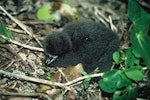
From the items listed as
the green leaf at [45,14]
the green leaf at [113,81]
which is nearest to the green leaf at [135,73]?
the green leaf at [113,81]

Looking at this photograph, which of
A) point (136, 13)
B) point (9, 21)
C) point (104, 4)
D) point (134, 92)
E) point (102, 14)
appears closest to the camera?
point (134, 92)

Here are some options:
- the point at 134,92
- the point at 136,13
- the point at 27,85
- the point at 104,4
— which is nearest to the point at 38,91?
the point at 27,85

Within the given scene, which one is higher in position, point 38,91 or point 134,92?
point 38,91

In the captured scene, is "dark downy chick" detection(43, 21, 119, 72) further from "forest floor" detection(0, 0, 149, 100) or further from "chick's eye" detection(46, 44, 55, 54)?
"forest floor" detection(0, 0, 149, 100)

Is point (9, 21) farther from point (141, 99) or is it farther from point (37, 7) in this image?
point (141, 99)

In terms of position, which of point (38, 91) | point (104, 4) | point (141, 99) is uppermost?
point (104, 4)

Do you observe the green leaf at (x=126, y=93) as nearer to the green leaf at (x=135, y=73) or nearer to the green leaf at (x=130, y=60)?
the green leaf at (x=135, y=73)

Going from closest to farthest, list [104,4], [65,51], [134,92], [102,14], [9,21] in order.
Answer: [134,92] → [65,51] → [9,21] → [102,14] → [104,4]

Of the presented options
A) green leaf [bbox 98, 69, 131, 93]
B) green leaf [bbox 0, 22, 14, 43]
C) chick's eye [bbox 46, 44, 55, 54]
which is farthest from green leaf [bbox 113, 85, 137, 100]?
green leaf [bbox 0, 22, 14, 43]
